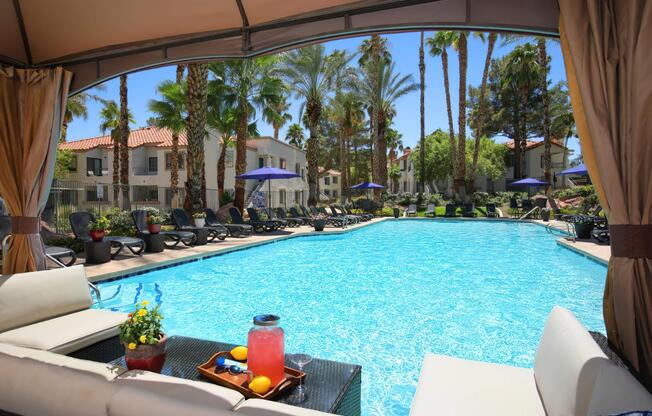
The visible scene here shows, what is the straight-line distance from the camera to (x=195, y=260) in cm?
995

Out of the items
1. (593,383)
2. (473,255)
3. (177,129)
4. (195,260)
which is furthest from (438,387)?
(177,129)

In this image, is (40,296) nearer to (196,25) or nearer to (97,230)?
(196,25)

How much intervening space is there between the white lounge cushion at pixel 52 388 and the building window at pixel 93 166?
107 feet

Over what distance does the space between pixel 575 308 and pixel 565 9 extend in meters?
5.19

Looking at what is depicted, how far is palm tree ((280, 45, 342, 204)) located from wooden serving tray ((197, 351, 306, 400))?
68.7ft

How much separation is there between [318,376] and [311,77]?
21.5 metres

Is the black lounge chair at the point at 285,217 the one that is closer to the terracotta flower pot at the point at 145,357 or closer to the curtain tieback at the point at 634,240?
the terracotta flower pot at the point at 145,357

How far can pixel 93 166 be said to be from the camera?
30141 millimetres

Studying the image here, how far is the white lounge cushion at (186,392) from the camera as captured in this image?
138 centimetres

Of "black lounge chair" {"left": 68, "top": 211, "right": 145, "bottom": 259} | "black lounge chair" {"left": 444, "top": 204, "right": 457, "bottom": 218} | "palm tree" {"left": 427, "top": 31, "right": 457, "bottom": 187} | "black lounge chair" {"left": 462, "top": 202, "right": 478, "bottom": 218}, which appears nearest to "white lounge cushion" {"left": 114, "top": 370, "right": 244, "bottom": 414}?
"black lounge chair" {"left": 68, "top": 211, "right": 145, "bottom": 259}

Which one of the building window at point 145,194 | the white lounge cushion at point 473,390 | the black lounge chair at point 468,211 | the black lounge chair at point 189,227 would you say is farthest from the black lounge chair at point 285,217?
the white lounge cushion at point 473,390

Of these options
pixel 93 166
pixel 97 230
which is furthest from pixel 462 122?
pixel 93 166

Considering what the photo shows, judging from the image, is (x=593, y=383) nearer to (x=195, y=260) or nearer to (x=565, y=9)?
(x=565, y=9)

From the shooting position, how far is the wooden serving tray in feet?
6.73
